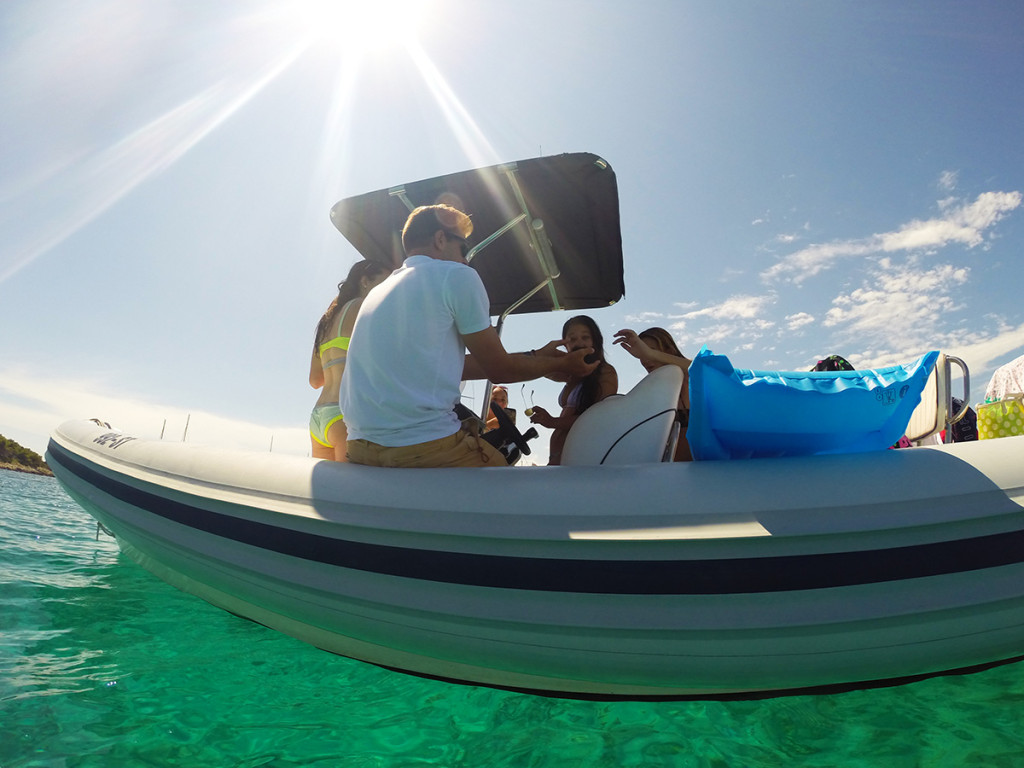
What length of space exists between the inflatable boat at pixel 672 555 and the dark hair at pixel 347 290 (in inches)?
29.0

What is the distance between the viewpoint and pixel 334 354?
2.00 m

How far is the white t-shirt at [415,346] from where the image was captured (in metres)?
1.41

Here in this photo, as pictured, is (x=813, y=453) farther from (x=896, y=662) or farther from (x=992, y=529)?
(x=896, y=662)

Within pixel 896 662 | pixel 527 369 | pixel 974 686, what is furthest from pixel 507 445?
pixel 974 686

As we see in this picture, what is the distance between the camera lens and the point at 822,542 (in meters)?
1.08

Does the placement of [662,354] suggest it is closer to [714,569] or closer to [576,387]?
[576,387]

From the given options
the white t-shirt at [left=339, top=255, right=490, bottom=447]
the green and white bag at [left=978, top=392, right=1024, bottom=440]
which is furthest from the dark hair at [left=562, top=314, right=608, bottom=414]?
the green and white bag at [left=978, top=392, right=1024, bottom=440]

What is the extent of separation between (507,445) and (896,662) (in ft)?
3.96

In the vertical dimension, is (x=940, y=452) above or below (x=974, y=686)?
above

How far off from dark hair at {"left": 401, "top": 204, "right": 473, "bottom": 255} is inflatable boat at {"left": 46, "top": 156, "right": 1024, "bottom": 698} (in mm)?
711

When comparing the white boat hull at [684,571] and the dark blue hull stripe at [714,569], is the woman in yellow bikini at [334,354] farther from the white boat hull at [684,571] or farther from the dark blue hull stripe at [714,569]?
the dark blue hull stripe at [714,569]

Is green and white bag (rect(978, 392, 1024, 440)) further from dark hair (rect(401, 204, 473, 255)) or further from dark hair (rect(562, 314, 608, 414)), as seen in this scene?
dark hair (rect(401, 204, 473, 255))

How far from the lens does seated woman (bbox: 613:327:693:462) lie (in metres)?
1.81

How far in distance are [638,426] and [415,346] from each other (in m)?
0.68
